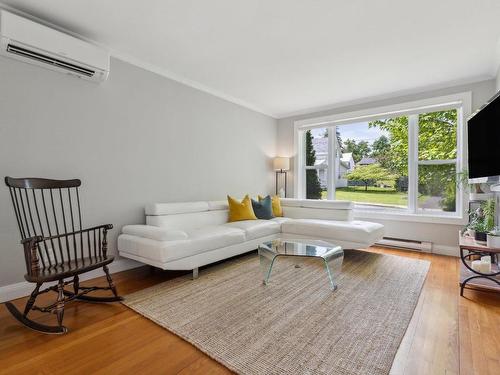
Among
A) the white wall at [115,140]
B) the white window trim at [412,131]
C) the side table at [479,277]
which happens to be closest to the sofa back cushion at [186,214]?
the white wall at [115,140]

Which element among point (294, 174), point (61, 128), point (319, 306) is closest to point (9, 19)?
point (61, 128)

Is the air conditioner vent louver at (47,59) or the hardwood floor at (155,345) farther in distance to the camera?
the air conditioner vent louver at (47,59)

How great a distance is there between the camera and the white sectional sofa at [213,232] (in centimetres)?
268

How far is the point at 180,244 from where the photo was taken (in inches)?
105

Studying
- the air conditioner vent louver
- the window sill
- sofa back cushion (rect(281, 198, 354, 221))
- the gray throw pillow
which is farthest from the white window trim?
the air conditioner vent louver

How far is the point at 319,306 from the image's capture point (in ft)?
7.26

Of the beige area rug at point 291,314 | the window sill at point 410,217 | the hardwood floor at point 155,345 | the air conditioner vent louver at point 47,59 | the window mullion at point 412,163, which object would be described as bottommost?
the hardwood floor at point 155,345

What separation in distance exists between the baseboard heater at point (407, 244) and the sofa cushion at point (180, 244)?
2559 mm

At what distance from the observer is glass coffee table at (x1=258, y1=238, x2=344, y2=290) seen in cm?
258

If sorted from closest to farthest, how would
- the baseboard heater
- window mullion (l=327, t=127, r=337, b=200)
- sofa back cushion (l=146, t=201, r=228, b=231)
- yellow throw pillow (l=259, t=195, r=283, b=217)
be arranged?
1. sofa back cushion (l=146, t=201, r=228, b=231)
2. the baseboard heater
3. yellow throw pillow (l=259, t=195, r=283, b=217)
4. window mullion (l=327, t=127, r=337, b=200)

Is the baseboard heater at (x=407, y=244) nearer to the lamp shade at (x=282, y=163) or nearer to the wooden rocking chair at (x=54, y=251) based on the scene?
the lamp shade at (x=282, y=163)

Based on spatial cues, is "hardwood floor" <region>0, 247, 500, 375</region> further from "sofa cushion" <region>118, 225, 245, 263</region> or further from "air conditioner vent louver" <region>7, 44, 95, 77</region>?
"air conditioner vent louver" <region>7, 44, 95, 77</region>

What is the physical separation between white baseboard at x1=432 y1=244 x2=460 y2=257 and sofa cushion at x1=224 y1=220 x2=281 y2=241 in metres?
2.30

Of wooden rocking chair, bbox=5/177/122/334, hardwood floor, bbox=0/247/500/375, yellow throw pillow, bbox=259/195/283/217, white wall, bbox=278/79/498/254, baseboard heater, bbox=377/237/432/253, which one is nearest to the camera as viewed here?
hardwood floor, bbox=0/247/500/375
